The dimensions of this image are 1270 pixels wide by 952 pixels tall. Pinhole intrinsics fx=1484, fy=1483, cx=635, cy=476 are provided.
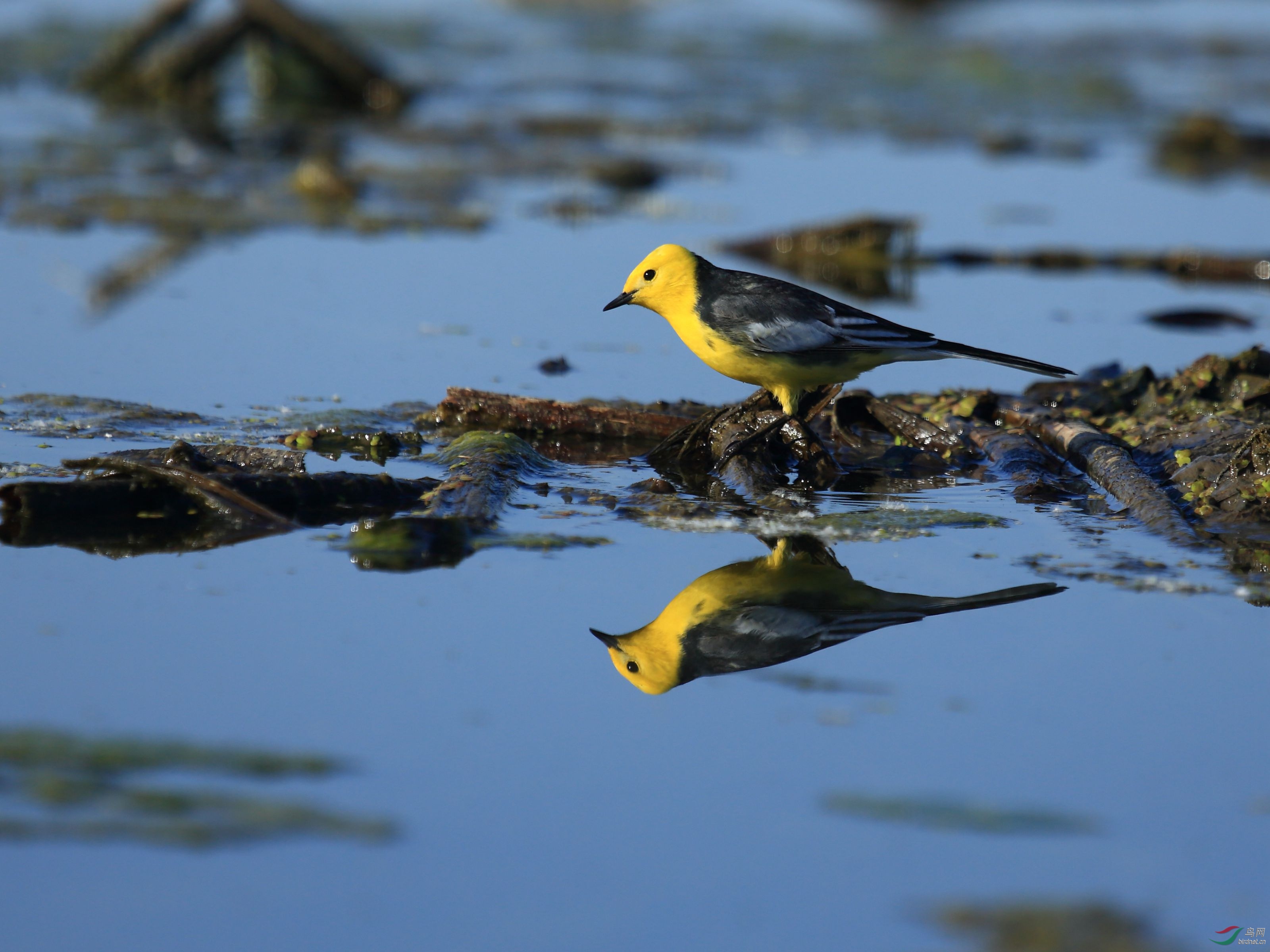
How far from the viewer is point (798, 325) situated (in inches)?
241

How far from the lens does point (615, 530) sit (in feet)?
18.3

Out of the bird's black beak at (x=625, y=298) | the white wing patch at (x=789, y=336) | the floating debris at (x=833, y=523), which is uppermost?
the bird's black beak at (x=625, y=298)

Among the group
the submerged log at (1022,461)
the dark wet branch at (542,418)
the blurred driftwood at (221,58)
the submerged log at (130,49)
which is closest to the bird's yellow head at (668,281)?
the dark wet branch at (542,418)

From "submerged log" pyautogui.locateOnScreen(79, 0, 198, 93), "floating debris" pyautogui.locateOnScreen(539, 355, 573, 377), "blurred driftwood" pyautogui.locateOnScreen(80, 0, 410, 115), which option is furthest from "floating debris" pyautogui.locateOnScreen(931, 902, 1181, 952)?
"submerged log" pyautogui.locateOnScreen(79, 0, 198, 93)

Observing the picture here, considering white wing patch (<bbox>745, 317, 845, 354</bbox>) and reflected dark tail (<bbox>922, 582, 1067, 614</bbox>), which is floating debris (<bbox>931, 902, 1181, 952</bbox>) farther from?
white wing patch (<bbox>745, 317, 845, 354</bbox>)

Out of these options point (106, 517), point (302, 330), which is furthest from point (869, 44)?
point (106, 517)

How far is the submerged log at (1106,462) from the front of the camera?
5703 millimetres

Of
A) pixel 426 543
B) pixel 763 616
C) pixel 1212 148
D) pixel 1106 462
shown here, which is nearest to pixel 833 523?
pixel 763 616

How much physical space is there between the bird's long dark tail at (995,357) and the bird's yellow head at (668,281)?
1.07m

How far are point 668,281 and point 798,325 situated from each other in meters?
0.72

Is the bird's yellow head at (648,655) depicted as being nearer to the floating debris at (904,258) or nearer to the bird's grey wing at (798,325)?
the bird's grey wing at (798,325)

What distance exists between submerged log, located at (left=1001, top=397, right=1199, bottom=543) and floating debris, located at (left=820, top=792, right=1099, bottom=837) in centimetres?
227

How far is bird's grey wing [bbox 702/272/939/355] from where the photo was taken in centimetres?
611

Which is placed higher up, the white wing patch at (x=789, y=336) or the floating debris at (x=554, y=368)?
the white wing patch at (x=789, y=336)
